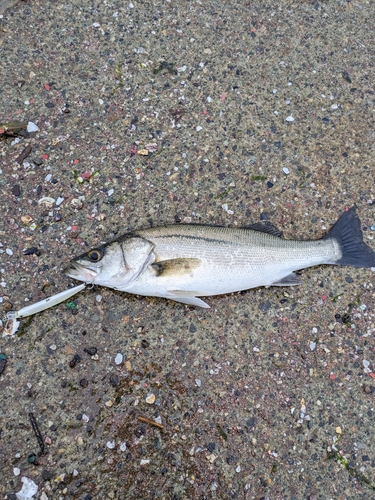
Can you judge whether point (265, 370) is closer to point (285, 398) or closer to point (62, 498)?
point (285, 398)

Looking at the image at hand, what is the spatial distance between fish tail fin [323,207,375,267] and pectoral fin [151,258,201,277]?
1431 millimetres

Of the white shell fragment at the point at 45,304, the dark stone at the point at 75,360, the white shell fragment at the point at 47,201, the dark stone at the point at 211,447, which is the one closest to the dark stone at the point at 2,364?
the white shell fragment at the point at 45,304

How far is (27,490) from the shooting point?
3.45 m

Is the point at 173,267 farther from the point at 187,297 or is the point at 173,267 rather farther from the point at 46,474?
the point at 46,474

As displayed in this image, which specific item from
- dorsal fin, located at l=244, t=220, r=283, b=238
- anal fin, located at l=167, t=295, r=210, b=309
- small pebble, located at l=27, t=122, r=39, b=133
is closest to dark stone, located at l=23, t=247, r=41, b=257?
small pebble, located at l=27, t=122, r=39, b=133

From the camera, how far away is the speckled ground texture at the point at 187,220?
11.9 ft

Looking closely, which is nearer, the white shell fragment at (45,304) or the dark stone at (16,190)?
the white shell fragment at (45,304)

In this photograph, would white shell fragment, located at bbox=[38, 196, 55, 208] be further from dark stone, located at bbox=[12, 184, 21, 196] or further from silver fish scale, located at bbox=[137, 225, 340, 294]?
silver fish scale, located at bbox=[137, 225, 340, 294]

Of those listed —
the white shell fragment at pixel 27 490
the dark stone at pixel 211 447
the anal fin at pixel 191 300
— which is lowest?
the white shell fragment at pixel 27 490

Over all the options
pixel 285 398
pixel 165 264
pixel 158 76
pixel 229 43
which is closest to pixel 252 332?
pixel 285 398

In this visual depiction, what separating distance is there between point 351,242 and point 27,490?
12.1 ft

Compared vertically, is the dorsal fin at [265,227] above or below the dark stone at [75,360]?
above

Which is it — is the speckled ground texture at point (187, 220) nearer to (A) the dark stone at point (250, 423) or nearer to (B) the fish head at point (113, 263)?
(A) the dark stone at point (250, 423)

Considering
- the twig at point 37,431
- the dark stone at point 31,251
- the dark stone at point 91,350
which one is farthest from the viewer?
the dark stone at point 31,251
